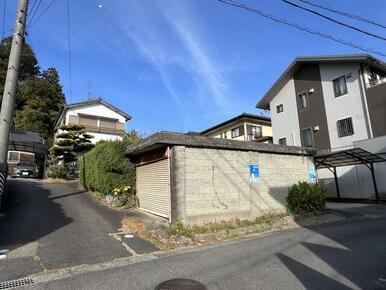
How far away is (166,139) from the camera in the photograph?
9.40 meters

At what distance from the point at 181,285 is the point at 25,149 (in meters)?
30.2

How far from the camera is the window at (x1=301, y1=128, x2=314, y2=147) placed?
74.9ft

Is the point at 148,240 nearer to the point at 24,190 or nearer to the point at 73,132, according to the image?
the point at 24,190

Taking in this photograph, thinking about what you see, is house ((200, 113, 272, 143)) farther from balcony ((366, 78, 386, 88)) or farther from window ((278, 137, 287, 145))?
balcony ((366, 78, 386, 88))

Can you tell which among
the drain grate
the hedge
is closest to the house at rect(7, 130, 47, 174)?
the hedge

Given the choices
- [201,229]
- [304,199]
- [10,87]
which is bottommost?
[201,229]

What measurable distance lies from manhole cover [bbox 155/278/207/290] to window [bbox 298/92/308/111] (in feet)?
70.2

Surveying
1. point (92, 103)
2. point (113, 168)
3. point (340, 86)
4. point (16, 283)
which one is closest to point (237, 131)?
point (340, 86)

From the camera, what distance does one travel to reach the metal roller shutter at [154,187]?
Answer: 1030 cm

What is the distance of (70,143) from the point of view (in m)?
24.8

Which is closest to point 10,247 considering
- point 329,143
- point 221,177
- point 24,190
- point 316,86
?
point 221,177

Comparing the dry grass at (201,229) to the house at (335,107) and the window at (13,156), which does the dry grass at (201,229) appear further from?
the window at (13,156)

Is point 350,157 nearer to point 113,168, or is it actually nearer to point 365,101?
point 365,101

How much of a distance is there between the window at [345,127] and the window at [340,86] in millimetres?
1960
